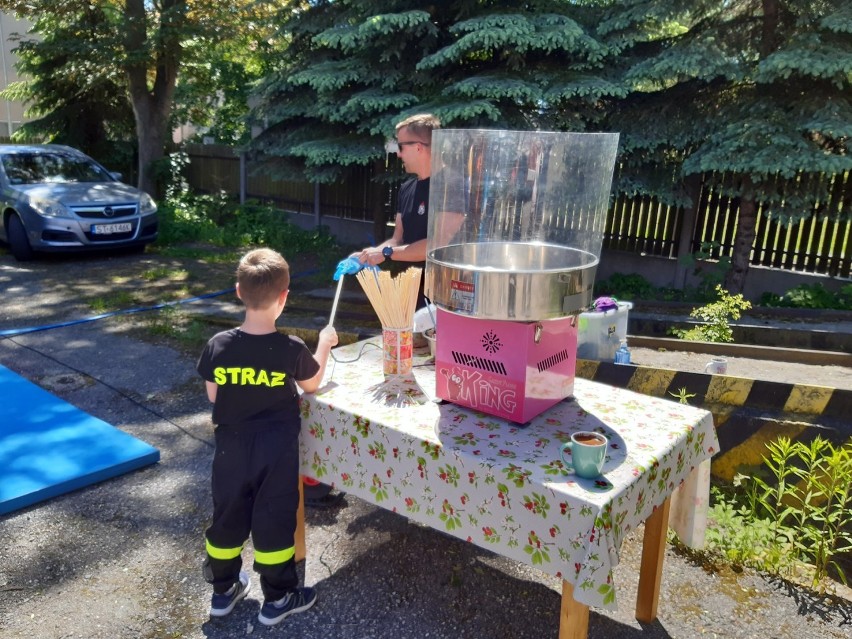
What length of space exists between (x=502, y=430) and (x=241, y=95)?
70.8 feet

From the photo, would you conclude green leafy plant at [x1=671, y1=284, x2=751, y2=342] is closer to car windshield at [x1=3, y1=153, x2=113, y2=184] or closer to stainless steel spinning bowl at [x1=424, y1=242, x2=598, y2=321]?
stainless steel spinning bowl at [x1=424, y1=242, x2=598, y2=321]

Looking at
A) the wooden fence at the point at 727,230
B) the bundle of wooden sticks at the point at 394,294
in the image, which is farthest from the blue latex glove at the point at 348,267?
the wooden fence at the point at 727,230

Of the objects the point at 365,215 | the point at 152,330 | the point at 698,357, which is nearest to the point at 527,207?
the point at 698,357

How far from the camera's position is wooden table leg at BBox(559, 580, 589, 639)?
224 centimetres

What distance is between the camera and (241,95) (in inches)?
860

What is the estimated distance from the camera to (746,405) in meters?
4.33

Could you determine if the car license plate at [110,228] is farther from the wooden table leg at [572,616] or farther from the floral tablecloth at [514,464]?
the wooden table leg at [572,616]

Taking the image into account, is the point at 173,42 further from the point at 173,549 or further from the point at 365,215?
the point at 173,549

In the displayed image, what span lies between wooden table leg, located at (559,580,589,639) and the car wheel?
10.6 metres

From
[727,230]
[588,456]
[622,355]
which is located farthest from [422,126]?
[727,230]

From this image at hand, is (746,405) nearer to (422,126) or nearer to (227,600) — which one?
(422,126)

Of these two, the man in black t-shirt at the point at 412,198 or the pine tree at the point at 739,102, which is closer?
the man in black t-shirt at the point at 412,198

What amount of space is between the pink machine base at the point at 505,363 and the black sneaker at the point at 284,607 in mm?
1065

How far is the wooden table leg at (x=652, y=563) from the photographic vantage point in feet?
9.40
